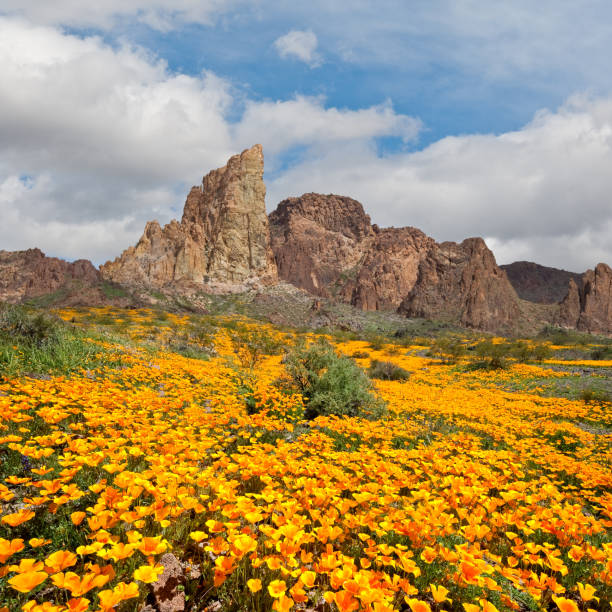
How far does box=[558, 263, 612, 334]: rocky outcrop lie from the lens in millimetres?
131625

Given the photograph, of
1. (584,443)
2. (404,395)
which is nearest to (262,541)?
(584,443)

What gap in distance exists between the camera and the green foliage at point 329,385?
951cm

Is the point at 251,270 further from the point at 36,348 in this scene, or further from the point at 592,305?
the point at 592,305

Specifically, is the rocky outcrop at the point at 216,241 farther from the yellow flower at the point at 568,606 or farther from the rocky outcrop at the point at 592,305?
the yellow flower at the point at 568,606

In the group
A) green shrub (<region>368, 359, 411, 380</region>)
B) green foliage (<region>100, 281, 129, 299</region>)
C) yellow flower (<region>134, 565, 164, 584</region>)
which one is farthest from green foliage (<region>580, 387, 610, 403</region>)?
green foliage (<region>100, 281, 129, 299</region>)

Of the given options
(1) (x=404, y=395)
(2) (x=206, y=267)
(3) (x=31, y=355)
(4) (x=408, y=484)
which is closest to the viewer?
(4) (x=408, y=484)

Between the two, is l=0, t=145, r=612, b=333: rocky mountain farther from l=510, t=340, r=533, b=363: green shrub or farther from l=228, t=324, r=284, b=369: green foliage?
l=510, t=340, r=533, b=363: green shrub

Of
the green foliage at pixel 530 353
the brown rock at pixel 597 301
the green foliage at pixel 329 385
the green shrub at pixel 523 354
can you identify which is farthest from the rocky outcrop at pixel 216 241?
the brown rock at pixel 597 301

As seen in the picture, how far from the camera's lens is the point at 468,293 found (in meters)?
118

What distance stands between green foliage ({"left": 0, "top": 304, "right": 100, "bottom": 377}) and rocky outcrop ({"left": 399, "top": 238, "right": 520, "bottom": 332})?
11037 cm

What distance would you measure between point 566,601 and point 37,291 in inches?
7499

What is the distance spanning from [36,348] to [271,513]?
31.5 ft

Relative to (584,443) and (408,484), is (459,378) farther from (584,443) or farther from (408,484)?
(408,484)

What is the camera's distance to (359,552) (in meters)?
3.28
